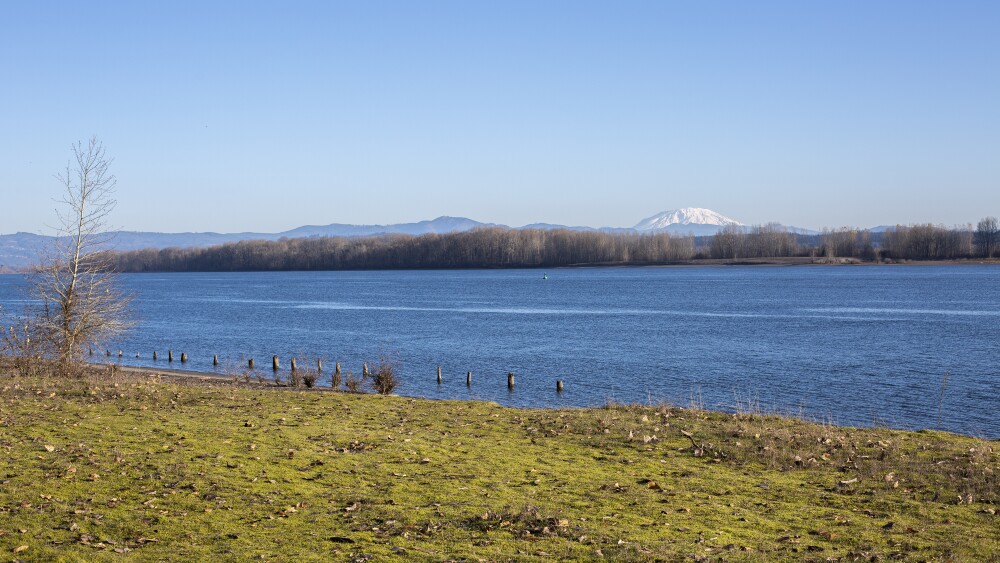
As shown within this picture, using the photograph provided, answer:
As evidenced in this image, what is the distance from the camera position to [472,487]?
12.5m

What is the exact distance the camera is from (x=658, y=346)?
53219 mm

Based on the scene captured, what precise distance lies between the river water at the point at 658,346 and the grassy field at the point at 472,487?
590cm

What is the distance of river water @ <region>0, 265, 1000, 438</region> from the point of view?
3419cm

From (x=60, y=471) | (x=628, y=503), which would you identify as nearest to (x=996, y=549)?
(x=628, y=503)

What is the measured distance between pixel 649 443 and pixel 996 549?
7050 millimetres

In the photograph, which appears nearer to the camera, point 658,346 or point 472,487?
point 472,487

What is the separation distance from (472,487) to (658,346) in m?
42.0

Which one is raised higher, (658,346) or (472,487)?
(472,487)

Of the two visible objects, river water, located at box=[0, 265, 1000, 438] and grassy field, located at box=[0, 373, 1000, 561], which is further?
river water, located at box=[0, 265, 1000, 438]

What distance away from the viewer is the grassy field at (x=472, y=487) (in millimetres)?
9758

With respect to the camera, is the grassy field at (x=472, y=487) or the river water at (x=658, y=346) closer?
the grassy field at (x=472, y=487)

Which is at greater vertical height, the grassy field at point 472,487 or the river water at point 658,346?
the grassy field at point 472,487

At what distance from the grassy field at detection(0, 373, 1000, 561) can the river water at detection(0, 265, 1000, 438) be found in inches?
232

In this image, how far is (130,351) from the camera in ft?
186
